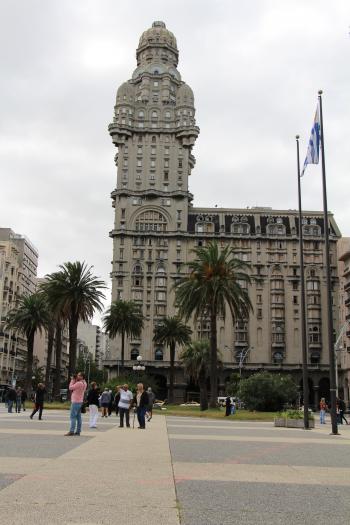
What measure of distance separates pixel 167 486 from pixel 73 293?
47807 millimetres

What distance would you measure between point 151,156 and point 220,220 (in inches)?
664

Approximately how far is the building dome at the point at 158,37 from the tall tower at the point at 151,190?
A: 626cm

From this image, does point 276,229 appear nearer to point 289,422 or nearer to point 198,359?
point 198,359

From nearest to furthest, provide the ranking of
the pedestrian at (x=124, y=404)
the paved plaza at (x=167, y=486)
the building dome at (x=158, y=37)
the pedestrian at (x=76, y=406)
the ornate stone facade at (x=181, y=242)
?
the paved plaza at (x=167, y=486)
the pedestrian at (x=76, y=406)
the pedestrian at (x=124, y=404)
the ornate stone facade at (x=181, y=242)
the building dome at (x=158, y=37)

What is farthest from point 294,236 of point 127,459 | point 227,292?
point 127,459

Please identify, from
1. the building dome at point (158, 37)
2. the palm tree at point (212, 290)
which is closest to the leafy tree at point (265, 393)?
the palm tree at point (212, 290)

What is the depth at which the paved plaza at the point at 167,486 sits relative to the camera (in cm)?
601

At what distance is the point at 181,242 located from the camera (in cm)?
9950

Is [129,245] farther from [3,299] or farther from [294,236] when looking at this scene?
[294,236]

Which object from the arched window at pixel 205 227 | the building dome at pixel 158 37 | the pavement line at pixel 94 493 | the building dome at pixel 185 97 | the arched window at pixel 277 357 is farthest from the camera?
the building dome at pixel 158 37

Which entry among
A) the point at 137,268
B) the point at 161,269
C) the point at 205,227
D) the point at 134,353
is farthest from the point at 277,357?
the point at 137,268

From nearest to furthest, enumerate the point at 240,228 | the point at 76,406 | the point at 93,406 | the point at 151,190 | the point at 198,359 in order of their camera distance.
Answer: the point at 76,406, the point at 93,406, the point at 198,359, the point at 151,190, the point at 240,228

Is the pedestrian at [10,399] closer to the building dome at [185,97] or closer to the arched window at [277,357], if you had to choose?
the arched window at [277,357]

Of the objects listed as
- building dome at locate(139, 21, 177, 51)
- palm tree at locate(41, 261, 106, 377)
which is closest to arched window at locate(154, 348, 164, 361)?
palm tree at locate(41, 261, 106, 377)
